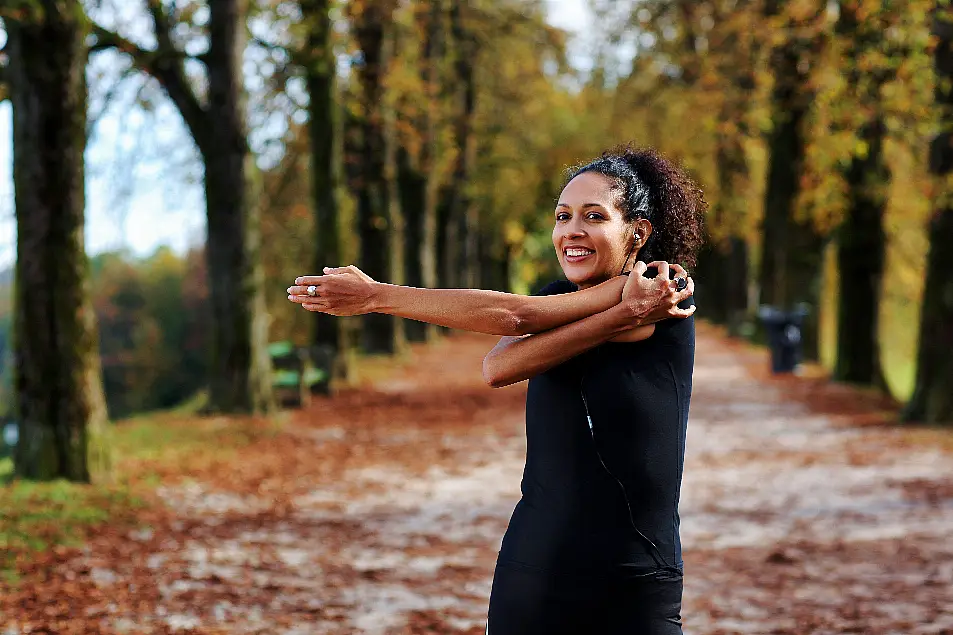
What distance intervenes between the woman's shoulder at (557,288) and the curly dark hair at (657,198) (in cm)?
19

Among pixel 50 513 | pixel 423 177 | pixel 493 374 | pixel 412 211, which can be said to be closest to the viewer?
pixel 493 374

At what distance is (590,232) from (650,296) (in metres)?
0.26

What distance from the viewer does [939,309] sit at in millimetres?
13641

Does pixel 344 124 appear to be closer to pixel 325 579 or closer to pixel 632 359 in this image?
pixel 325 579

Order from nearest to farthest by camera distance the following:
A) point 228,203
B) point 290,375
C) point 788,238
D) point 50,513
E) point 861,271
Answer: point 50,513 < point 228,203 < point 290,375 < point 861,271 < point 788,238

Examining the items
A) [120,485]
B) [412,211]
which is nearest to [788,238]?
[412,211]

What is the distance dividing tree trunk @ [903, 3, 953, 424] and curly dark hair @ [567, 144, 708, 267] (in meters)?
11.1

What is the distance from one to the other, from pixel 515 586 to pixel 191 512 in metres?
6.73

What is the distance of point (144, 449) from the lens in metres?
11.8

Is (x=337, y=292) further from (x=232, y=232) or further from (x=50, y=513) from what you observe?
(x=232, y=232)

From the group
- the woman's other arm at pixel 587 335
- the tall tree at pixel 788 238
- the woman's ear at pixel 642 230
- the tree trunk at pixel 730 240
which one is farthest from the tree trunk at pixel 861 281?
the woman's other arm at pixel 587 335

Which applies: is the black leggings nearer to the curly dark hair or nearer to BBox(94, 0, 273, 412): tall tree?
the curly dark hair

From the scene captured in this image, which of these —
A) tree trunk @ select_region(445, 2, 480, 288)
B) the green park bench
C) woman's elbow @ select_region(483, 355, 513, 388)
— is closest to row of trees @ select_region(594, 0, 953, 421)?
woman's elbow @ select_region(483, 355, 513, 388)

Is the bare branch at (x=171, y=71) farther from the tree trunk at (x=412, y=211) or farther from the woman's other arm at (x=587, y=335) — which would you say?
the tree trunk at (x=412, y=211)
